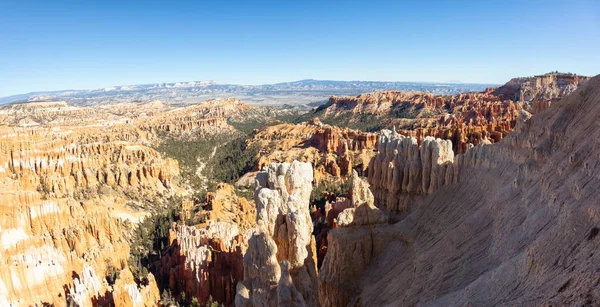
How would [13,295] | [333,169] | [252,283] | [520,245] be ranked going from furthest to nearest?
1. [333,169]
2. [13,295]
3. [252,283]
4. [520,245]


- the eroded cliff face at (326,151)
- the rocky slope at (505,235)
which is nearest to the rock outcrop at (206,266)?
the rocky slope at (505,235)

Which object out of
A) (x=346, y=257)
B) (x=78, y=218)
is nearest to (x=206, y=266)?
(x=346, y=257)

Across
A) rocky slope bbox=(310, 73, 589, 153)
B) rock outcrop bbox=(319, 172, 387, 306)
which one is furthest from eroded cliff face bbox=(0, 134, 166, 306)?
rocky slope bbox=(310, 73, 589, 153)

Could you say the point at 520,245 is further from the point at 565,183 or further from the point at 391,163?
the point at 391,163

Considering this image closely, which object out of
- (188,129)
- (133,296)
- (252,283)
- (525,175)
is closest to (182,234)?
(133,296)

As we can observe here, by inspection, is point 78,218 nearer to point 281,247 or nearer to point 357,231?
point 281,247

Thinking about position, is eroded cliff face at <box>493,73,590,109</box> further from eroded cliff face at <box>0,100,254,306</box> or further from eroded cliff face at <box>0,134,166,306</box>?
eroded cliff face at <box>0,134,166,306</box>
